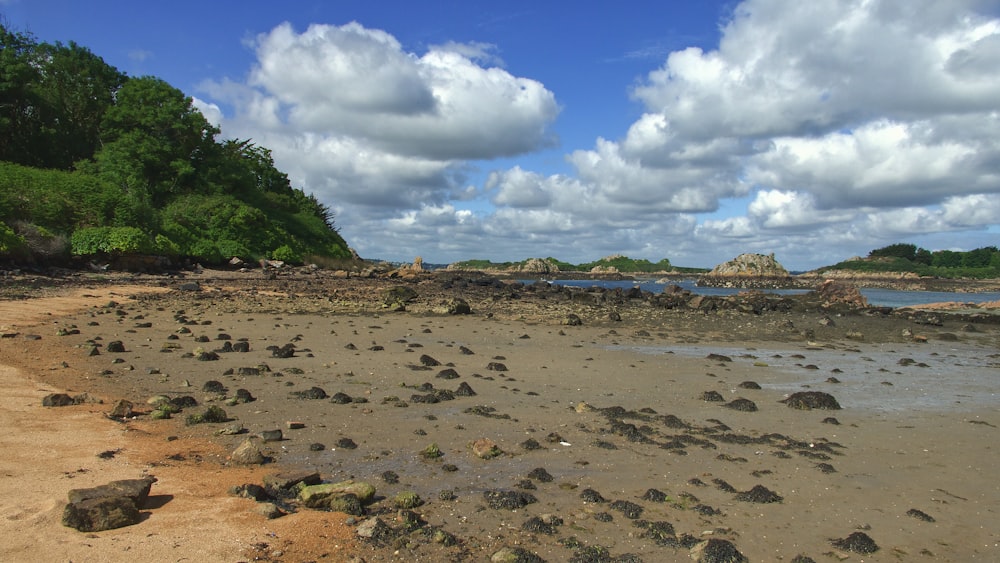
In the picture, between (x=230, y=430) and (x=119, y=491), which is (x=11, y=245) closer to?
(x=230, y=430)

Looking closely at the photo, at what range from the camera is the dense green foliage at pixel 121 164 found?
29.7 m

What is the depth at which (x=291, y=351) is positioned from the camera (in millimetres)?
11852

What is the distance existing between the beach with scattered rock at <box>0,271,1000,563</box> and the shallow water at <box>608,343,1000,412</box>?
0.40ft

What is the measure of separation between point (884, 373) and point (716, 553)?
37.2 feet

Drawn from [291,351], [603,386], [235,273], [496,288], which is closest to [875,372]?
[603,386]

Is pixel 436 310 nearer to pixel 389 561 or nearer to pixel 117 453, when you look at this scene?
pixel 117 453

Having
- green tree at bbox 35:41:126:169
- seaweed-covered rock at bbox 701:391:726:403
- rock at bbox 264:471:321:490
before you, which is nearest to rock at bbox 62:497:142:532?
rock at bbox 264:471:321:490

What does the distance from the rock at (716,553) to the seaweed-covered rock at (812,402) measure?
18.5 ft

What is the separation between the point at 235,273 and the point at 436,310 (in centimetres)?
1868

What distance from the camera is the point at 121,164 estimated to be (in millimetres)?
37562

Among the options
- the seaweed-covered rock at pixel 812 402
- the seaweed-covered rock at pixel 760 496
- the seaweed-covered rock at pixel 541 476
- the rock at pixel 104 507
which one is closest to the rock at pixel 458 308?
the seaweed-covered rock at pixel 812 402

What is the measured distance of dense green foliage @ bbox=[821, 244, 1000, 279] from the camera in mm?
124062

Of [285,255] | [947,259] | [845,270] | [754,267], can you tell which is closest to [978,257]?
[947,259]

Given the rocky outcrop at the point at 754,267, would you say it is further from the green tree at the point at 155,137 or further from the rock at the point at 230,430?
the rock at the point at 230,430
